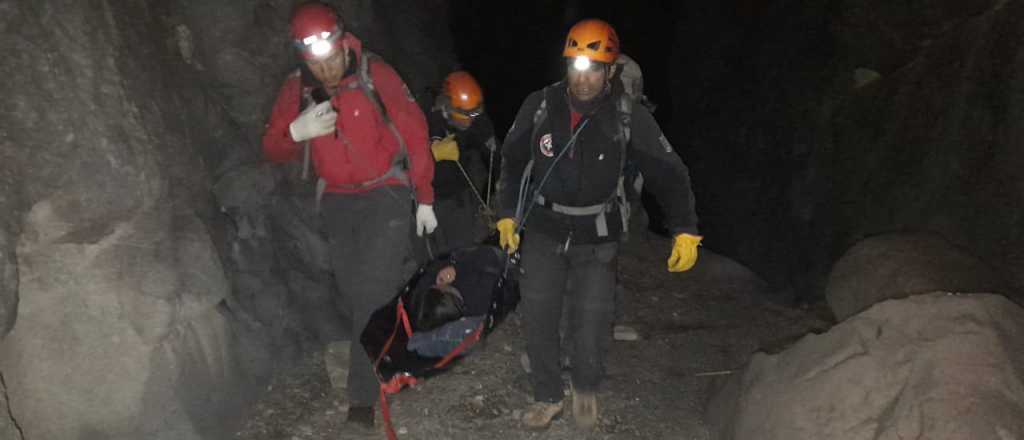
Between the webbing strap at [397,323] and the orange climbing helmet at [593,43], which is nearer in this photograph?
the orange climbing helmet at [593,43]

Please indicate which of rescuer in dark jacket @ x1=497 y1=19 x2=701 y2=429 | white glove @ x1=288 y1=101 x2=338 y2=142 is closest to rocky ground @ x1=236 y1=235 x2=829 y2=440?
rescuer in dark jacket @ x1=497 y1=19 x2=701 y2=429

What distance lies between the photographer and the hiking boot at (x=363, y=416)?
14.9 ft

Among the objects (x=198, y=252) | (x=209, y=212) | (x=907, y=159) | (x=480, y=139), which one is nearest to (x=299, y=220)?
(x=209, y=212)


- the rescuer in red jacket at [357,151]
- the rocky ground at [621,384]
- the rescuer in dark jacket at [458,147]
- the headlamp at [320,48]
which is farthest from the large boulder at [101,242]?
the rescuer in dark jacket at [458,147]

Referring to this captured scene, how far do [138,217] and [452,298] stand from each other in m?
1.87

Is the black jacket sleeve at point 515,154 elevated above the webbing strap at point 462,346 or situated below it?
above

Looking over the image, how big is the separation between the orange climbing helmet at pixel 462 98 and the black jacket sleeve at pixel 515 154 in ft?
6.37

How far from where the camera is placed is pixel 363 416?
179 inches

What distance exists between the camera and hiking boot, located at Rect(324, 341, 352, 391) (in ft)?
16.8

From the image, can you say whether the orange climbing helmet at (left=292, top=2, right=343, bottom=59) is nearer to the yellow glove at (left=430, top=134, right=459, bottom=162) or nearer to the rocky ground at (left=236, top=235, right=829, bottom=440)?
the yellow glove at (left=430, top=134, right=459, bottom=162)

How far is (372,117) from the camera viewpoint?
4.09 meters

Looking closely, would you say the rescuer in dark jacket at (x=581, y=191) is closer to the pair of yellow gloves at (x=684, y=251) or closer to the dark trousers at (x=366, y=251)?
the pair of yellow gloves at (x=684, y=251)

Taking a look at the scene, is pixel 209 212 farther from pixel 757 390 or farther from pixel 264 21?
pixel 757 390

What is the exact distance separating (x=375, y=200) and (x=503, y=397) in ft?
5.80
